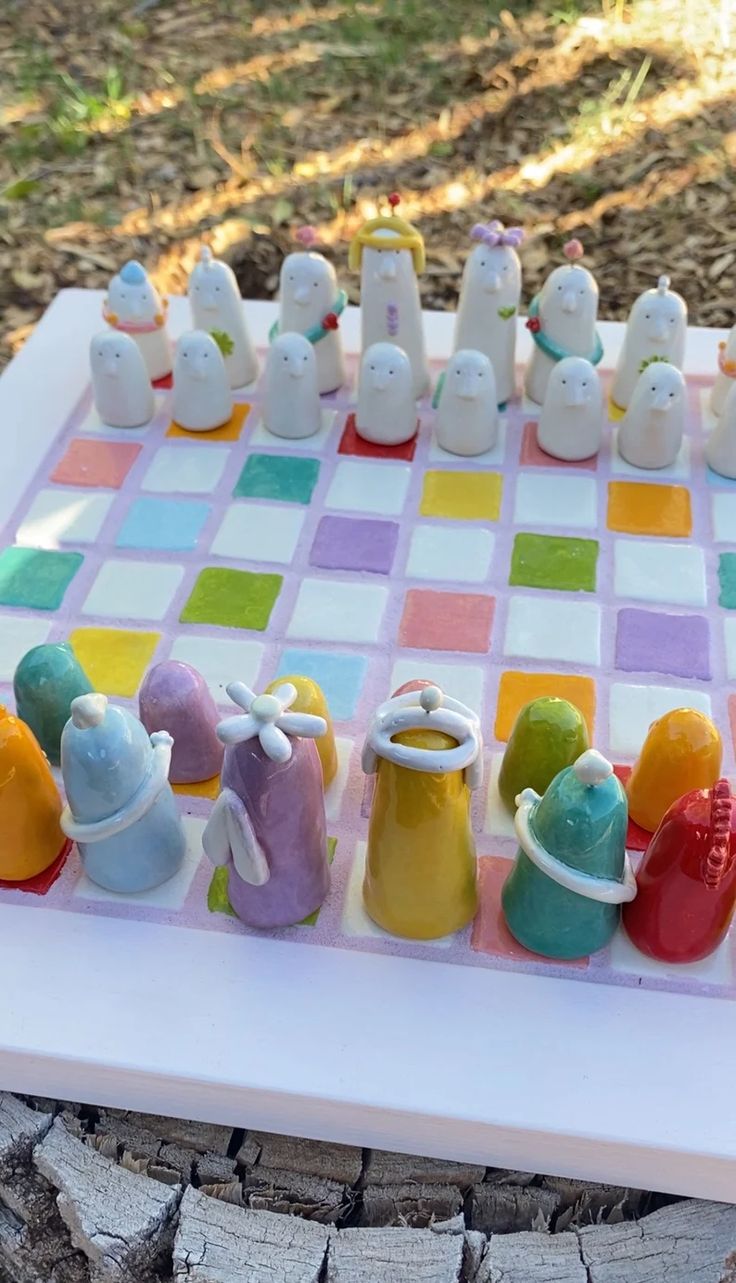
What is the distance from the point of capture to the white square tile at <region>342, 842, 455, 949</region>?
91cm

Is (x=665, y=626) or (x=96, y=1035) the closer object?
(x=96, y=1035)

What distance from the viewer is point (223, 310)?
1.48 meters

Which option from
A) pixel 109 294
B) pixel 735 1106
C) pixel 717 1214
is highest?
pixel 109 294

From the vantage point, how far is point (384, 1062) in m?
0.84

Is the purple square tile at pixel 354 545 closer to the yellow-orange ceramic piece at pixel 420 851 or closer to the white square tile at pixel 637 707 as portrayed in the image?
the white square tile at pixel 637 707

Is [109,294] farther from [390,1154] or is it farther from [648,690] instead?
[390,1154]

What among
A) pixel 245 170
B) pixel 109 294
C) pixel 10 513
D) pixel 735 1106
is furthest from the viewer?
pixel 245 170

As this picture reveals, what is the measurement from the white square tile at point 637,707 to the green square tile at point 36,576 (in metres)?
0.60

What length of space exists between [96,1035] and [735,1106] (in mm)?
483

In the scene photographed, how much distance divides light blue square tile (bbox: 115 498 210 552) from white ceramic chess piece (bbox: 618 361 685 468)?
1.73ft

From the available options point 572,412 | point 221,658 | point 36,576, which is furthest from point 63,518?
point 572,412

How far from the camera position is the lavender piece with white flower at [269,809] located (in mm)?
777

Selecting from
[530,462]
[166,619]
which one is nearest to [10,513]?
[166,619]

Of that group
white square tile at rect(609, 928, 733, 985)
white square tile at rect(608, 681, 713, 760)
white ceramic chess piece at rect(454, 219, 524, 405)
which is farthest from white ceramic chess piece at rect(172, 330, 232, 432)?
white square tile at rect(609, 928, 733, 985)
